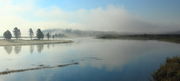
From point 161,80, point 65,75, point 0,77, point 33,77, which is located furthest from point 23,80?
point 161,80

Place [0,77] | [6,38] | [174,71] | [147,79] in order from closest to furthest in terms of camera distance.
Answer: [174,71] < [147,79] < [0,77] < [6,38]

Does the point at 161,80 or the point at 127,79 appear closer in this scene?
the point at 161,80

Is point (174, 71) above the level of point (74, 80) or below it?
above

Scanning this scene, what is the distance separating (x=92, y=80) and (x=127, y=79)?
4.97 metres

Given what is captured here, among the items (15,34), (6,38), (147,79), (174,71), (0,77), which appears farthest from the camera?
(15,34)

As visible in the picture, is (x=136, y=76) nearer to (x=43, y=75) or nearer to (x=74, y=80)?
(x=74, y=80)

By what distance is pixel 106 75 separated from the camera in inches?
1178

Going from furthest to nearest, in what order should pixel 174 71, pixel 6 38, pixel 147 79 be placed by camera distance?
pixel 6 38, pixel 147 79, pixel 174 71

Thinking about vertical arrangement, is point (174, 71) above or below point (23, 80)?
above

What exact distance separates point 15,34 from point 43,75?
12649 cm

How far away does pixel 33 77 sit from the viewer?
2894cm

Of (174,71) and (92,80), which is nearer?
(174,71)

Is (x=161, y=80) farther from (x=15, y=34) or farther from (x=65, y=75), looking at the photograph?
(x=15, y=34)

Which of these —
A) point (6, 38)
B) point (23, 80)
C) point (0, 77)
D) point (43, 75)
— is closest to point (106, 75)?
point (43, 75)
